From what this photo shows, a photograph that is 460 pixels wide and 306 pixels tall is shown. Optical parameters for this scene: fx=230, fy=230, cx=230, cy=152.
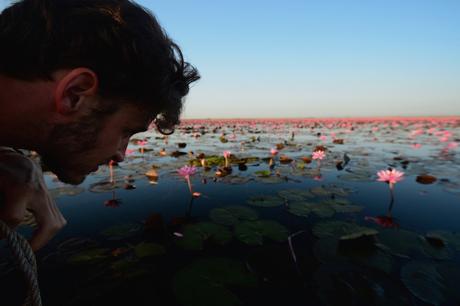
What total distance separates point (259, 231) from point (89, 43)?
2.12 meters

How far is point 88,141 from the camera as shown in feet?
3.84

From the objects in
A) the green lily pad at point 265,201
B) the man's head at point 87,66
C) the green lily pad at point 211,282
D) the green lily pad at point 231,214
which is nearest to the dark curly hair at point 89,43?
the man's head at point 87,66

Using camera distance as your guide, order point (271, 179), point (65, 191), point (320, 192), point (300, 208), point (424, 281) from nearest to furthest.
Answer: point (424, 281)
point (300, 208)
point (320, 192)
point (65, 191)
point (271, 179)

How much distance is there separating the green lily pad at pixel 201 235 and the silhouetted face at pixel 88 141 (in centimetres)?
122

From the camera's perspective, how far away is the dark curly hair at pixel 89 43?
101 centimetres

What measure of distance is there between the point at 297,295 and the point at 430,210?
2464 millimetres

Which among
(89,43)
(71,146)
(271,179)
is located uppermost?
(89,43)

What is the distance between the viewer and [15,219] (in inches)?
32.4

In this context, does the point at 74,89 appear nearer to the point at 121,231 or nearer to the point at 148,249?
the point at 148,249

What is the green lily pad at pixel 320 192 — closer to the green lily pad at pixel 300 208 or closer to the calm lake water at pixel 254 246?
the calm lake water at pixel 254 246

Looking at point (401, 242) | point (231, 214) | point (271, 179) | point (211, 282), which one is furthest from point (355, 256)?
point (271, 179)

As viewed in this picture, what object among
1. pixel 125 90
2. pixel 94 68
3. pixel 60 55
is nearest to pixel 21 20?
pixel 60 55

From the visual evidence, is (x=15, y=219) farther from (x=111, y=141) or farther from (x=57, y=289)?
(x=57, y=289)

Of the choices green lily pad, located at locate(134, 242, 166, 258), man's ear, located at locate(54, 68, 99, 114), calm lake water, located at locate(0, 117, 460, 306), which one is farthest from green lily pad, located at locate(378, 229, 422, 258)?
A: man's ear, located at locate(54, 68, 99, 114)
